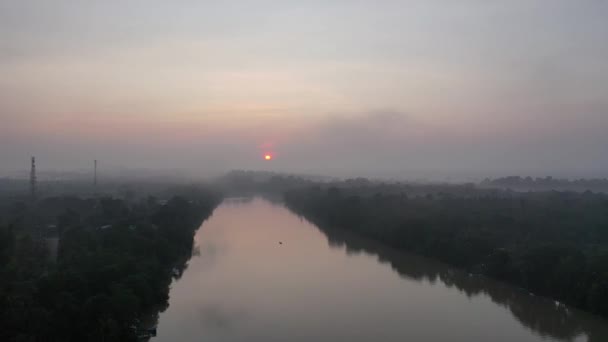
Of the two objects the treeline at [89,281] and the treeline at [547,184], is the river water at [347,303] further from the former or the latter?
the treeline at [547,184]

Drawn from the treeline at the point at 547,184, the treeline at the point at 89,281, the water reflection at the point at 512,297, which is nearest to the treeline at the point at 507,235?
the water reflection at the point at 512,297

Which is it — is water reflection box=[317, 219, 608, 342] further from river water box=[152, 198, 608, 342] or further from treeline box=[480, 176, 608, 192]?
treeline box=[480, 176, 608, 192]

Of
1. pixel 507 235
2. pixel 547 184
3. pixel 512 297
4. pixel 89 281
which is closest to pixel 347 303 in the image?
pixel 512 297

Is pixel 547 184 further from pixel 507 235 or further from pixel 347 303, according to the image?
pixel 347 303

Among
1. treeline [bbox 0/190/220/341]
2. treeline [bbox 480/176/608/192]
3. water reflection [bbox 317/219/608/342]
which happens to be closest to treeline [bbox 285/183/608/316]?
water reflection [bbox 317/219/608/342]

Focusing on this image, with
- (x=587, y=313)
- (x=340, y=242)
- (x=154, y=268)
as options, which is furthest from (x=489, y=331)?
(x=340, y=242)
